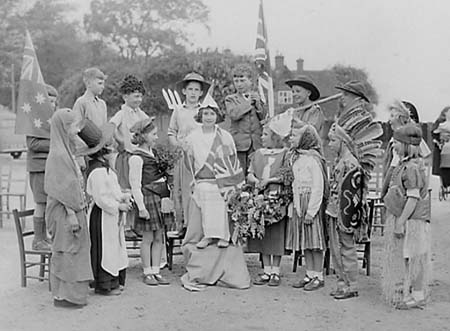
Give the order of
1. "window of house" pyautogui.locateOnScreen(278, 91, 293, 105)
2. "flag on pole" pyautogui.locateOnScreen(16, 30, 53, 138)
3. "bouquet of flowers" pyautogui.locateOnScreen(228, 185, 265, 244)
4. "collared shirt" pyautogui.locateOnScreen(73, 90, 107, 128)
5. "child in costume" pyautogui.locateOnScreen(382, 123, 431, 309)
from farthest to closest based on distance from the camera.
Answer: "window of house" pyautogui.locateOnScreen(278, 91, 293, 105) → "flag on pole" pyautogui.locateOnScreen(16, 30, 53, 138) → "collared shirt" pyautogui.locateOnScreen(73, 90, 107, 128) → "bouquet of flowers" pyautogui.locateOnScreen(228, 185, 265, 244) → "child in costume" pyautogui.locateOnScreen(382, 123, 431, 309)

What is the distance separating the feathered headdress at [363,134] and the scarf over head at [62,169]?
93.1 inches

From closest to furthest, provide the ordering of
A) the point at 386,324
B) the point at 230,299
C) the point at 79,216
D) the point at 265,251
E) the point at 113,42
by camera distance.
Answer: the point at 386,324 → the point at 79,216 → the point at 230,299 → the point at 265,251 → the point at 113,42

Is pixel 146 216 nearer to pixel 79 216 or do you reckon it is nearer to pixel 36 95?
pixel 79 216

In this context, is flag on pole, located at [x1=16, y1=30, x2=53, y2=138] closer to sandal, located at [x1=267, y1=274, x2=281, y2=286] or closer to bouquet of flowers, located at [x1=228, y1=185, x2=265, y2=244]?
bouquet of flowers, located at [x1=228, y1=185, x2=265, y2=244]

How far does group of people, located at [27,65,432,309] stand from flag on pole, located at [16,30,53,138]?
671 millimetres

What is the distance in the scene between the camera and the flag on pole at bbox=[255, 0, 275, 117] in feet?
28.9

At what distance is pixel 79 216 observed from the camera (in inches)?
225

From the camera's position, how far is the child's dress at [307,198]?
6250 millimetres

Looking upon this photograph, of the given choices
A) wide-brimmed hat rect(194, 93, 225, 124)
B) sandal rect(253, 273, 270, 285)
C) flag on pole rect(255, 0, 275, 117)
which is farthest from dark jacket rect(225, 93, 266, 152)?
sandal rect(253, 273, 270, 285)

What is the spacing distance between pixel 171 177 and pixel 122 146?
1.96ft

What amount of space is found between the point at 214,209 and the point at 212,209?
0.07ft

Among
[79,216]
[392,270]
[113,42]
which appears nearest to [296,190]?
[392,270]

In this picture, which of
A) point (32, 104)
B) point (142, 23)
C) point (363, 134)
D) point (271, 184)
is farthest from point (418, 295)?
point (142, 23)

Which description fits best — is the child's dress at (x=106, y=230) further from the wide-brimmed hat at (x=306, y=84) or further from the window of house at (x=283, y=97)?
the window of house at (x=283, y=97)
